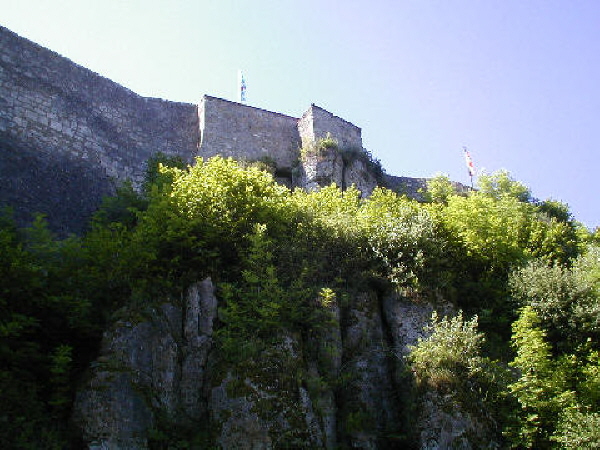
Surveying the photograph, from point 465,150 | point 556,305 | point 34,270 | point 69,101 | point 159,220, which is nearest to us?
point 34,270

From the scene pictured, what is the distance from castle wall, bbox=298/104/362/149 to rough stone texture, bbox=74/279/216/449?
1247 centimetres

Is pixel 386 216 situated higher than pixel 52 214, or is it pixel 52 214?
pixel 52 214

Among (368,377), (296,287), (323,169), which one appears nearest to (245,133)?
(323,169)

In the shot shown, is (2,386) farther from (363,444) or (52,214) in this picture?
(52,214)

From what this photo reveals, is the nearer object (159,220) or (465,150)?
(159,220)

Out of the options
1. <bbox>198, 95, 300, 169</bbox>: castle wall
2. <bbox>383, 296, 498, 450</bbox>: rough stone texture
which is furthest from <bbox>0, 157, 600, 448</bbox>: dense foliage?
<bbox>198, 95, 300, 169</bbox>: castle wall

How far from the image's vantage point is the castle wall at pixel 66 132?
48.6 ft

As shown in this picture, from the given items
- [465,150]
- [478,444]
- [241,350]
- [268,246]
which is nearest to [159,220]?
[268,246]

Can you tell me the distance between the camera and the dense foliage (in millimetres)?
8641

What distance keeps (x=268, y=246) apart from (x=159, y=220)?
1.90 metres

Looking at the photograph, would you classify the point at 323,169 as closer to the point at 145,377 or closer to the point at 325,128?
the point at 325,128

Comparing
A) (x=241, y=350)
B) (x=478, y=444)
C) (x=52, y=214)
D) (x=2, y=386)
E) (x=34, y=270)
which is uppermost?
(x=52, y=214)

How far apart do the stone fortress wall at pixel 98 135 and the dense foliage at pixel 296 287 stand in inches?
87.5

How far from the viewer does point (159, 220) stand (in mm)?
10445
